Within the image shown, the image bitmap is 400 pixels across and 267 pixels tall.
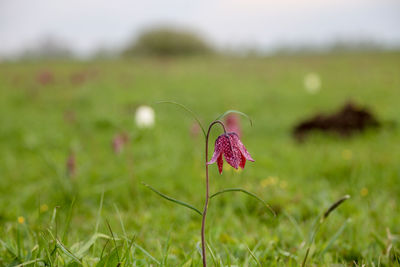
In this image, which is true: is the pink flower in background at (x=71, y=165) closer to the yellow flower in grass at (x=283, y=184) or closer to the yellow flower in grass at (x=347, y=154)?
the yellow flower in grass at (x=283, y=184)

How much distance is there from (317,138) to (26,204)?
3538 millimetres

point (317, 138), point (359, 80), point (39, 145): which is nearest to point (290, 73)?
point (359, 80)

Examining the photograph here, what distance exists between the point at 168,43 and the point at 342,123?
999 inches

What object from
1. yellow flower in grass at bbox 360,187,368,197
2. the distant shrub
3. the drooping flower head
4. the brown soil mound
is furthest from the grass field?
the distant shrub

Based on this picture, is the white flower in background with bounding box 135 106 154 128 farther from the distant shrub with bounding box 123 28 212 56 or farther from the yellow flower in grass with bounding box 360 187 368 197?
the distant shrub with bounding box 123 28 212 56

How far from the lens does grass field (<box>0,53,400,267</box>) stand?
1.66 metres

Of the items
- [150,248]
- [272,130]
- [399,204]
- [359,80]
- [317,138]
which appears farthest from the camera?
Result: [359,80]

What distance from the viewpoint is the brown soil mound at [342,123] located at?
4.91 m

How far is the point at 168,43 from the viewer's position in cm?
2891

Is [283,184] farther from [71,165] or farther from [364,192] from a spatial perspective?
[71,165]

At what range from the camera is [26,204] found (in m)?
2.90

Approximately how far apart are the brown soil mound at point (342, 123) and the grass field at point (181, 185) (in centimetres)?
18

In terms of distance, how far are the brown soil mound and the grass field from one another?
18 centimetres

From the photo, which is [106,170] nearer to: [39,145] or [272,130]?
[39,145]
